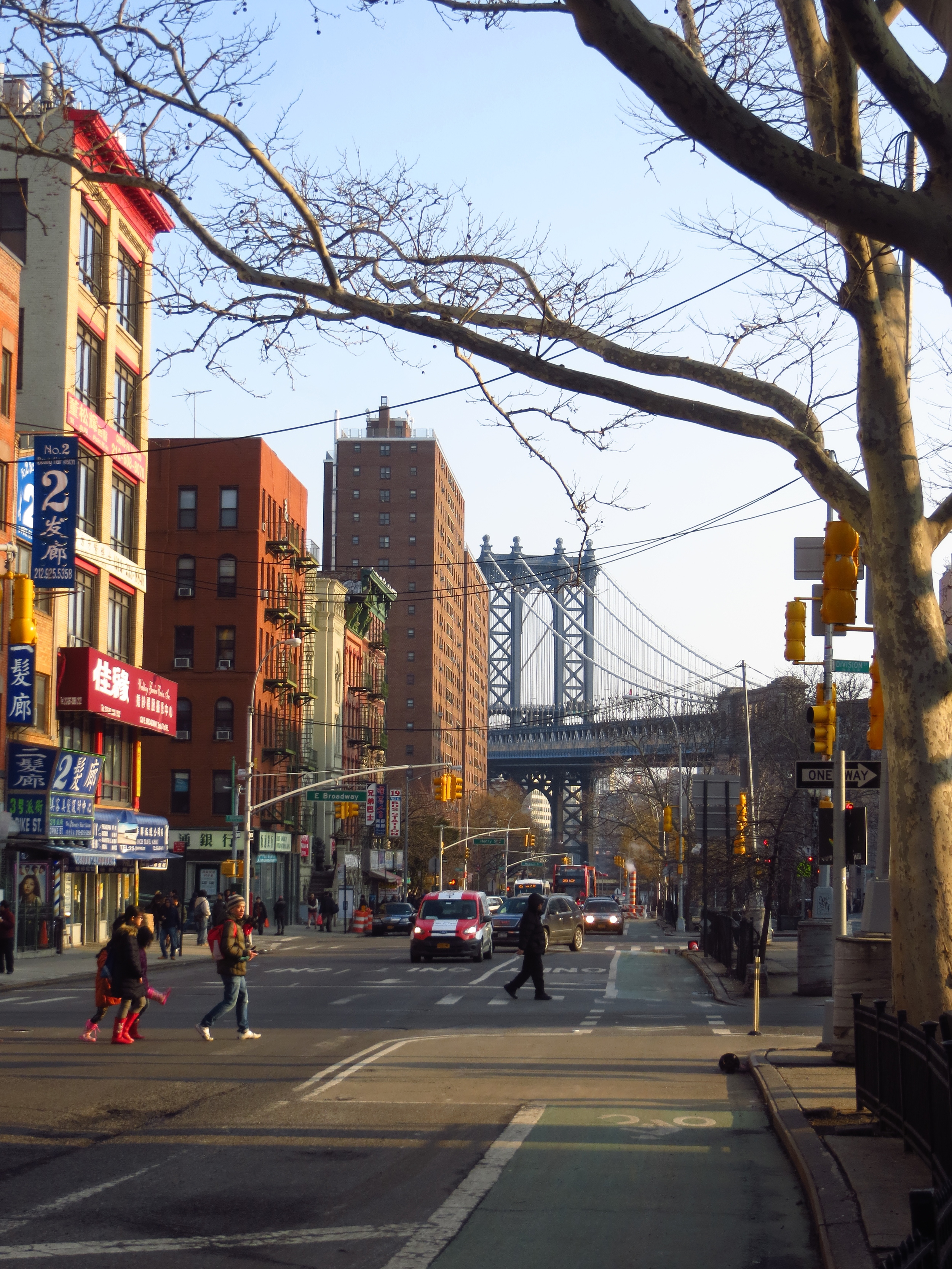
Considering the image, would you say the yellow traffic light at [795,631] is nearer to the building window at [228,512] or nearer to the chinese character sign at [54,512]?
the chinese character sign at [54,512]

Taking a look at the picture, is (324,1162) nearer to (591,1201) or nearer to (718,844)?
(591,1201)

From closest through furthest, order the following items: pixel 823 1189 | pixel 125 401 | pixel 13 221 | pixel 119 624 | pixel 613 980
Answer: pixel 823 1189
pixel 613 980
pixel 13 221
pixel 125 401
pixel 119 624

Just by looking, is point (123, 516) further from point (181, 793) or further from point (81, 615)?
point (181, 793)

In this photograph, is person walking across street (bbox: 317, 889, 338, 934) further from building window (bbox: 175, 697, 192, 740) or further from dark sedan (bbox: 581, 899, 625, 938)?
dark sedan (bbox: 581, 899, 625, 938)

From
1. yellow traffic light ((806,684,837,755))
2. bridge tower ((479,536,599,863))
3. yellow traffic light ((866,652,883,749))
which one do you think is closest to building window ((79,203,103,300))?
yellow traffic light ((806,684,837,755))

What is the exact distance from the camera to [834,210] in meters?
7.65

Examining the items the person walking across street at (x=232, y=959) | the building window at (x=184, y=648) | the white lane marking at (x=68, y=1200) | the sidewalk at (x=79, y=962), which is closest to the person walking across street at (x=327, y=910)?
the sidewalk at (x=79, y=962)

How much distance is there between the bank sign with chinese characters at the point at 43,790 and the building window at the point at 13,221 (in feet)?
48.2

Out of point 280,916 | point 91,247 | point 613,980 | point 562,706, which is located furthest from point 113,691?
point 562,706

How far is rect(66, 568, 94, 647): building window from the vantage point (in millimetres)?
45156

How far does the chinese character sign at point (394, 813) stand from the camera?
85625 mm

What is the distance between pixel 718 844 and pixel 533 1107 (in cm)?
3741

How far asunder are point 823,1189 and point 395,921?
171 ft

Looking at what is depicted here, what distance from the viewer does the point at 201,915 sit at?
156 ft
